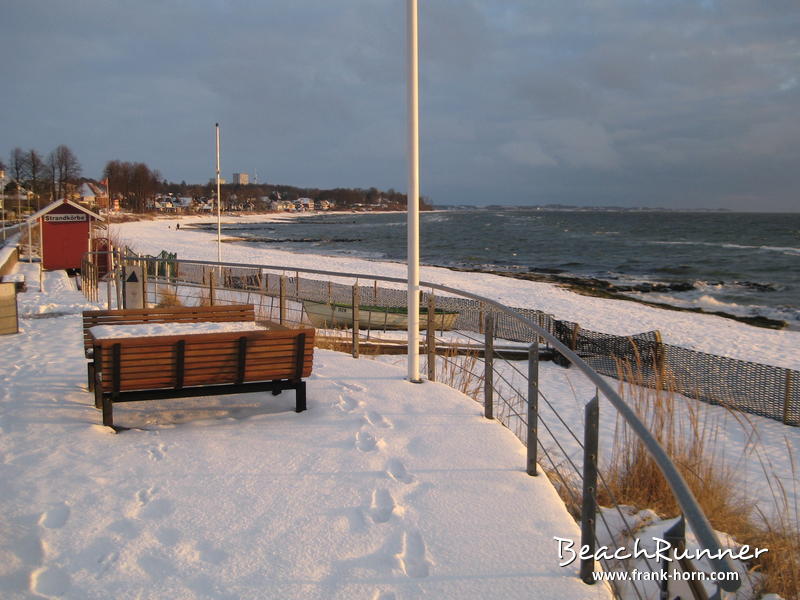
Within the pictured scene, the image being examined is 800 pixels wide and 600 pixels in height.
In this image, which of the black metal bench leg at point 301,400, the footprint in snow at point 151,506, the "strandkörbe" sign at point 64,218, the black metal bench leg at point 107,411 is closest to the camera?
the footprint in snow at point 151,506

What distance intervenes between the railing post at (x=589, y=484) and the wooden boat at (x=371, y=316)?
12530 millimetres

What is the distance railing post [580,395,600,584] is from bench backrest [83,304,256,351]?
498 cm

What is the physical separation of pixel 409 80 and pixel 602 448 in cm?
460

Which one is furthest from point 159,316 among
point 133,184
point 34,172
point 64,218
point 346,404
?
point 133,184

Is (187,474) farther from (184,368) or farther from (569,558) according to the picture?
(569,558)

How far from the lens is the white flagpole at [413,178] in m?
6.74

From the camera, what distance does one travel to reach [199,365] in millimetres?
5461

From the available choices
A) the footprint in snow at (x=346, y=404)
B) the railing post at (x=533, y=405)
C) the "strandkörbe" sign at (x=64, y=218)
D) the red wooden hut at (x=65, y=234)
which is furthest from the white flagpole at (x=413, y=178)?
the "strandkörbe" sign at (x=64, y=218)

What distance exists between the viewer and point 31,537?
360 cm

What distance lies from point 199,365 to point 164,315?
207 cm

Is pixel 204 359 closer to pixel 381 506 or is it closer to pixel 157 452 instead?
pixel 157 452

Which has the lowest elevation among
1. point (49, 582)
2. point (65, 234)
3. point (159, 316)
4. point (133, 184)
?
point (49, 582)

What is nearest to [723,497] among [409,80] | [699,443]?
[699,443]

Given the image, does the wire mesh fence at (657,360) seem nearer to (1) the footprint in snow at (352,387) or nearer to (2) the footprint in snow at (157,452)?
(1) the footprint in snow at (352,387)
